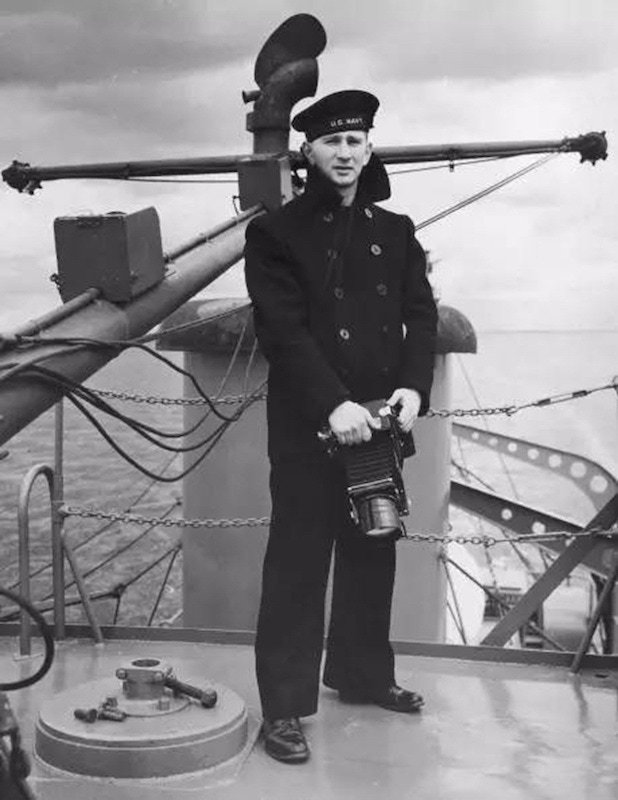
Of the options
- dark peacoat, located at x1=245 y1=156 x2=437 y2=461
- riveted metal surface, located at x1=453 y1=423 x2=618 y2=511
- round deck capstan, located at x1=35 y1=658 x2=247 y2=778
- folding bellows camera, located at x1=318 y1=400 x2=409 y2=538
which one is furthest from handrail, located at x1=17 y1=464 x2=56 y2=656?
riveted metal surface, located at x1=453 y1=423 x2=618 y2=511

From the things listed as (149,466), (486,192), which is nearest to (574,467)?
(486,192)

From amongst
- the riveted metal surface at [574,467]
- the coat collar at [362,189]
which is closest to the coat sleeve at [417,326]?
the coat collar at [362,189]

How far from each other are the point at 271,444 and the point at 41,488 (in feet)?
96.8

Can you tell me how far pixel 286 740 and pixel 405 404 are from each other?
945 mm

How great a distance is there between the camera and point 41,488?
31.3 metres

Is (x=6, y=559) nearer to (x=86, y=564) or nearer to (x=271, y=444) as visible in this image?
(x=86, y=564)

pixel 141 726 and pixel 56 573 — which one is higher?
pixel 56 573

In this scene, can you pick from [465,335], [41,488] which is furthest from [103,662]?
[41,488]

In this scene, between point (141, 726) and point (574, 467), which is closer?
point (141, 726)

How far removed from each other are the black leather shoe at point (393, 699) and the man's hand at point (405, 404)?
877 millimetres

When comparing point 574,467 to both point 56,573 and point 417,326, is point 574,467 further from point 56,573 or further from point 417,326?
point 417,326

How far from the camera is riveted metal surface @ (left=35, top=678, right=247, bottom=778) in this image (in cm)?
266

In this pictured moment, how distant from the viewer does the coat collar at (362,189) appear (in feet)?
9.20

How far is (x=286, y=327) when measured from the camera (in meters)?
2.69
